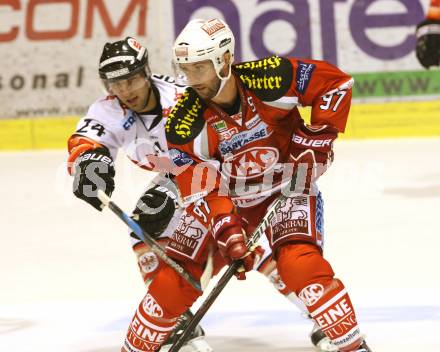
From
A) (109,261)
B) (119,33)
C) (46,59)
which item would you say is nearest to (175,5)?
(119,33)

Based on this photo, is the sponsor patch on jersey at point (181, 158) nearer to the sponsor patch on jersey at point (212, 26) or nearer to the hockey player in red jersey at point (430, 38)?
the sponsor patch on jersey at point (212, 26)

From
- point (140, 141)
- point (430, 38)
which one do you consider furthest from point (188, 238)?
point (430, 38)

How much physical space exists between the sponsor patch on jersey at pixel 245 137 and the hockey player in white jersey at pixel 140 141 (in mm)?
566

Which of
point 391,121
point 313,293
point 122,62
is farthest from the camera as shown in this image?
point 391,121

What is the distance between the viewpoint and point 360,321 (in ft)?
14.7

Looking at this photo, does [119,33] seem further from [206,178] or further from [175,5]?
[206,178]

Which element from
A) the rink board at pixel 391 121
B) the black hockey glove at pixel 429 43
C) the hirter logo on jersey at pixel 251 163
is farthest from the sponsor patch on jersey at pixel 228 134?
the rink board at pixel 391 121

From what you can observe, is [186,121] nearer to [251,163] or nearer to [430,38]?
[251,163]

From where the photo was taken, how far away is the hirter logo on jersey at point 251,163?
12.9 feet

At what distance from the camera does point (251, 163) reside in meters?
3.98

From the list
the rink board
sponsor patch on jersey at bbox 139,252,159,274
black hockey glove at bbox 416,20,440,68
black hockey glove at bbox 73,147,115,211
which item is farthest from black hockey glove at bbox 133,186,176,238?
the rink board

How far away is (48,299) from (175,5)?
4.87 metres

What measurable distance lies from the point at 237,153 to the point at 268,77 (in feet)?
1.04

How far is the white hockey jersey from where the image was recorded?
4582mm
